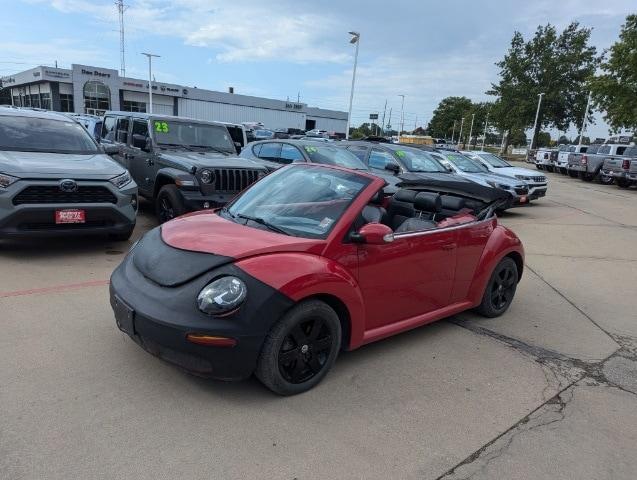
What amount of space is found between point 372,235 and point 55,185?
4219 millimetres

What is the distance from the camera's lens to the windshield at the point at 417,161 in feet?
37.7

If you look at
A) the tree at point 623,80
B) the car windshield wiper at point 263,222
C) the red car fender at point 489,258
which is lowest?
the red car fender at point 489,258

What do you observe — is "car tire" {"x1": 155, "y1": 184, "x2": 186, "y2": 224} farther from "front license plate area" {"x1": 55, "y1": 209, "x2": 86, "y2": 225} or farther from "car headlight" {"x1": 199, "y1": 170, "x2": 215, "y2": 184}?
"front license plate area" {"x1": 55, "y1": 209, "x2": 86, "y2": 225}

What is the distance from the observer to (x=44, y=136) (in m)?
6.80

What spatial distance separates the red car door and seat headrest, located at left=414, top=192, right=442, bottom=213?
524mm

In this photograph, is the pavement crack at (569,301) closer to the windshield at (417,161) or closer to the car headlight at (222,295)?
the car headlight at (222,295)

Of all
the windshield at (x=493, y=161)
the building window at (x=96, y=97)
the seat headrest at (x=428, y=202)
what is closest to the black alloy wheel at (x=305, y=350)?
the seat headrest at (x=428, y=202)

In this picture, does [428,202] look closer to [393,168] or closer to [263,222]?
[263,222]

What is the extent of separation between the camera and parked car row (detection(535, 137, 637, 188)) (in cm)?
2250

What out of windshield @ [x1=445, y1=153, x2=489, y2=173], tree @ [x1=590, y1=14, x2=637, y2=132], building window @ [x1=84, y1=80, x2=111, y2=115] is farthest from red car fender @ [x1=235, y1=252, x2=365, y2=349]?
building window @ [x1=84, y1=80, x2=111, y2=115]

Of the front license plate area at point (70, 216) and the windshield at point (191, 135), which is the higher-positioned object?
the windshield at point (191, 135)

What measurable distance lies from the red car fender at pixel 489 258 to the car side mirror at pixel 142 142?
6398 millimetres

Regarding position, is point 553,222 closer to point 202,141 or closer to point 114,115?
point 202,141

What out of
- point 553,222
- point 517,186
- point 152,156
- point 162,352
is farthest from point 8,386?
point 517,186
